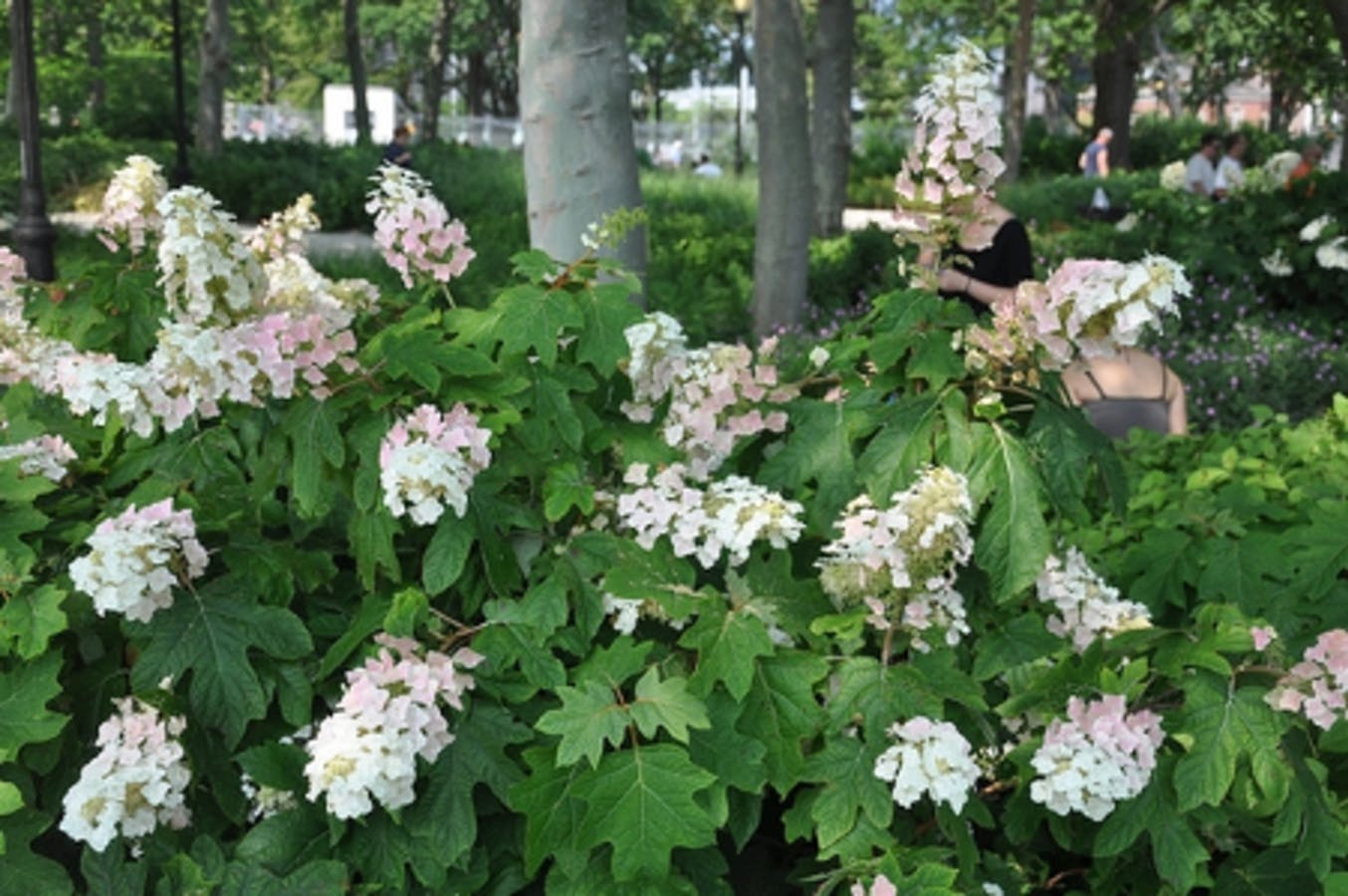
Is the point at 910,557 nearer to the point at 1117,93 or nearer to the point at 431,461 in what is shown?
the point at 431,461

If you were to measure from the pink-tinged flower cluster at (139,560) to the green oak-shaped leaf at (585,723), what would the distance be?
591 millimetres

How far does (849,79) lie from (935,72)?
12.6 m

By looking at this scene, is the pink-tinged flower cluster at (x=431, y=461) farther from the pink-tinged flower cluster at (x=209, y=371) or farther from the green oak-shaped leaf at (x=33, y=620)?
the green oak-shaped leaf at (x=33, y=620)

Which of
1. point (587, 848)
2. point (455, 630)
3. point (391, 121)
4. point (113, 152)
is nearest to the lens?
point (587, 848)

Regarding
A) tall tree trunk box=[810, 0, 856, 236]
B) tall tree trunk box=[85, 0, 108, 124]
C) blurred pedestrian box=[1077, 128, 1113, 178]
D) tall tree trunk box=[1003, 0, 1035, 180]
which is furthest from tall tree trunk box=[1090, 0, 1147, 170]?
tall tree trunk box=[85, 0, 108, 124]

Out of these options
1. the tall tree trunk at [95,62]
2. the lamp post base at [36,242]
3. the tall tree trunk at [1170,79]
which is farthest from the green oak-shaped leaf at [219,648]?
the tall tree trunk at [1170,79]

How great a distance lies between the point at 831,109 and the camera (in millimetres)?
14781

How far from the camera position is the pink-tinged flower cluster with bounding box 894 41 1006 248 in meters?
2.39

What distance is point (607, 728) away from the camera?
2014mm

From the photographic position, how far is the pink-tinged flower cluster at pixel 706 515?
2.23m

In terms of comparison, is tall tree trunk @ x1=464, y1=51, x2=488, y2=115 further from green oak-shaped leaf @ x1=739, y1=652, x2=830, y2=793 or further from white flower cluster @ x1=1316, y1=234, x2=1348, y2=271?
green oak-shaped leaf @ x1=739, y1=652, x2=830, y2=793

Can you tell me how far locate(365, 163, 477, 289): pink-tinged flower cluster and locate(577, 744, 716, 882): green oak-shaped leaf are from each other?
1.02 meters

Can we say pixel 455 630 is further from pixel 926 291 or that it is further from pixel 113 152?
pixel 113 152

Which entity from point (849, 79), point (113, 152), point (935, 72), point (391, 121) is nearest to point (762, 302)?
point (849, 79)
